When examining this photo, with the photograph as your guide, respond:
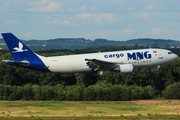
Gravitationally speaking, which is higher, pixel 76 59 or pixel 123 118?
pixel 76 59

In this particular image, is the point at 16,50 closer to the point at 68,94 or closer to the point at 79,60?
the point at 79,60

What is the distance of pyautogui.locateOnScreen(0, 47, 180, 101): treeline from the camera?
8469 cm

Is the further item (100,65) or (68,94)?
(68,94)

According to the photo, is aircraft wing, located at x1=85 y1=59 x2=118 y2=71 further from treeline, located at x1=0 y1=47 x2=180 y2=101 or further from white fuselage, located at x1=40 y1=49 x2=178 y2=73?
treeline, located at x1=0 y1=47 x2=180 y2=101

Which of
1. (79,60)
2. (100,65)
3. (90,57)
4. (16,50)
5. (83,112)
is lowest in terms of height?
(83,112)

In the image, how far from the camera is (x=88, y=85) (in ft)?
355

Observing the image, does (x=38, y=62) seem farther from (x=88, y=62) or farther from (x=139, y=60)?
(x=139, y=60)

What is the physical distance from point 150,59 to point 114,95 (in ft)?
108

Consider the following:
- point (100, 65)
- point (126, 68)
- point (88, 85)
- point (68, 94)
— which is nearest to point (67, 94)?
point (68, 94)

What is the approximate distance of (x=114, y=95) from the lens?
84000 millimetres

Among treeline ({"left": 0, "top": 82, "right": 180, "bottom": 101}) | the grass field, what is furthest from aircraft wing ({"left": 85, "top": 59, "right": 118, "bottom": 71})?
treeline ({"left": 0, "top": 82, "right": 180, "bottom": 101})

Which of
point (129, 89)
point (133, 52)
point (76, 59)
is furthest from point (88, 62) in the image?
point (129, 89)

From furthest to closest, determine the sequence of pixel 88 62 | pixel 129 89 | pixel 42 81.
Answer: pixel 42 81 < pixel 129 89 < pixel 88 62

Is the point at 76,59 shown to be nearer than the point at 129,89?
Yes
